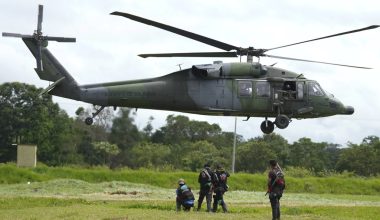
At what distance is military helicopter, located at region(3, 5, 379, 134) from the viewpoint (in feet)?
82.0

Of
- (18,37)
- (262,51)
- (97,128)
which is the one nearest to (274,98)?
(262,51)

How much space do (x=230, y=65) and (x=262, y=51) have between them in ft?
4.49

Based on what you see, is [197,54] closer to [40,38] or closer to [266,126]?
[266,126]

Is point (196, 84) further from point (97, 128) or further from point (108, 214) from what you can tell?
point (97, 128)

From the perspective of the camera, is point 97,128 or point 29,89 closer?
point 97,128

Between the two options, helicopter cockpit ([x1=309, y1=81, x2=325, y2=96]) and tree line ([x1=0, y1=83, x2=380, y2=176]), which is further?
tree line ([x1=0, y1=83, x2=380, y2=176])

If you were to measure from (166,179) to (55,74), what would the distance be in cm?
2148

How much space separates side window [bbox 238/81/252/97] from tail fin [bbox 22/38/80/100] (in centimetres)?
604

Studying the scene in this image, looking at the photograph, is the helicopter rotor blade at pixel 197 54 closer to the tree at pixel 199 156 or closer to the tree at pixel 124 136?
the tree at pixel 124 136

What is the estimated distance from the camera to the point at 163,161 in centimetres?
7931

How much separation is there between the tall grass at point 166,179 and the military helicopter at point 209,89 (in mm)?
19228

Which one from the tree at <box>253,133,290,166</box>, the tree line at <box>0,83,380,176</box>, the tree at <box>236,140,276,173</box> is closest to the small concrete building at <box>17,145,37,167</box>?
the tree line at <box>0,83,380,176</box>

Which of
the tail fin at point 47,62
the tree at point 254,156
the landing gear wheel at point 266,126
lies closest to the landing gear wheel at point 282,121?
the landing gear wheel at point 266,126

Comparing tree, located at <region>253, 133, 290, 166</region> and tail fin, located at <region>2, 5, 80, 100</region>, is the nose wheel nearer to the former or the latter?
tail fin, located at <region>2, 5, 80, 100</region>
